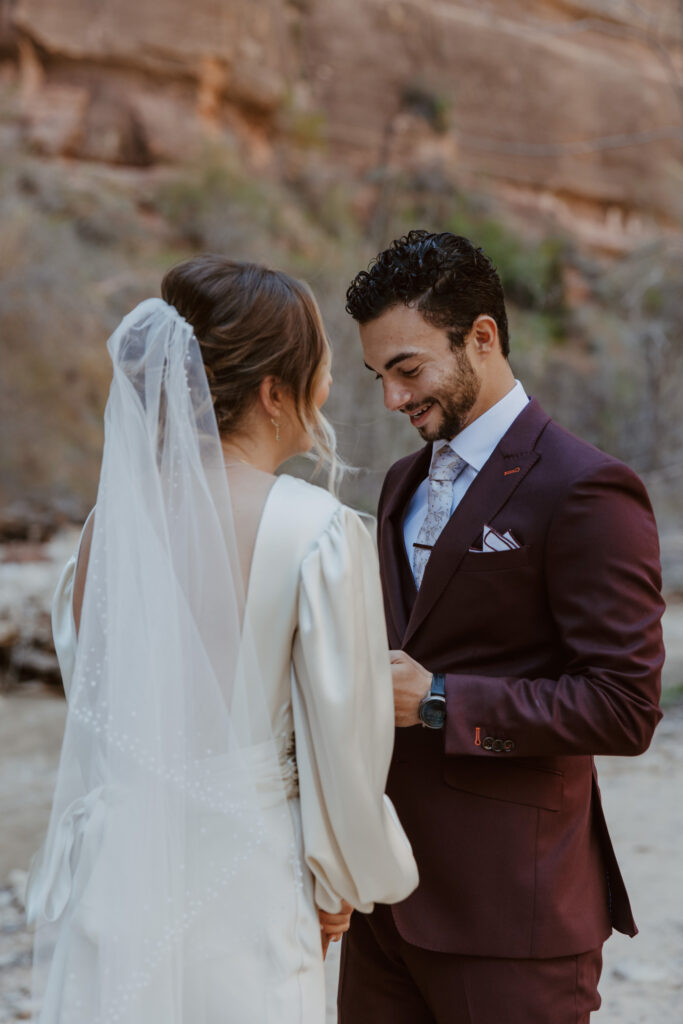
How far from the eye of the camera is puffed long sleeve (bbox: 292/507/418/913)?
1482mm

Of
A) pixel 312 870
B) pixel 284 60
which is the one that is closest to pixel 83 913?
pixel 312 870

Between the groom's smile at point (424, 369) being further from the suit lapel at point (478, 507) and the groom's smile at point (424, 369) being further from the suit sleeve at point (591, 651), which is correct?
the suit sleeve at point (591, 651)

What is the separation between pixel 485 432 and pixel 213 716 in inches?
30.8

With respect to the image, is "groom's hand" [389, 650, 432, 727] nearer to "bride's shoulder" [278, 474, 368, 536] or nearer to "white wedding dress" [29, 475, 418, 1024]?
"white wedding dress" [29, 475, 418, 1024]

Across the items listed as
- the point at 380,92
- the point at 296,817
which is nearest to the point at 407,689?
the point at 296,817

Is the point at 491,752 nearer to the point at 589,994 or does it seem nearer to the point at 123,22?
the point at 589,994

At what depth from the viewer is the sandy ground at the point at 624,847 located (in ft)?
11.8

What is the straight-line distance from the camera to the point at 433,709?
1683 mm

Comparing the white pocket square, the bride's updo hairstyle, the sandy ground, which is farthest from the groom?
the sandy ground

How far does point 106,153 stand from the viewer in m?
20.9

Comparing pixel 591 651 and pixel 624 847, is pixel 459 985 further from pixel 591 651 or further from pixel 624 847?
pixel 624 847

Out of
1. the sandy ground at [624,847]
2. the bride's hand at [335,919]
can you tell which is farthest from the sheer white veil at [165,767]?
the sandy ground at [624,847]

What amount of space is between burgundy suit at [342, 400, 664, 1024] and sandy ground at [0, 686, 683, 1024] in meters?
2.12

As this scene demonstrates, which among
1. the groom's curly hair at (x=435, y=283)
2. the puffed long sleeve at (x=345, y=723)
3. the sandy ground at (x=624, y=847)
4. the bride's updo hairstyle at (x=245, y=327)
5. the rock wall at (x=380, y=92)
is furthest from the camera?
the rock wall at (x=380, y=92)
